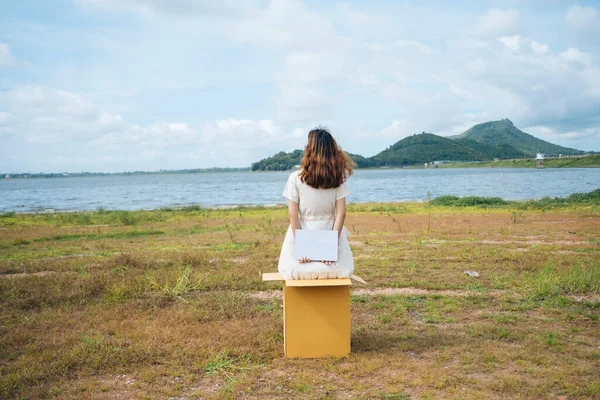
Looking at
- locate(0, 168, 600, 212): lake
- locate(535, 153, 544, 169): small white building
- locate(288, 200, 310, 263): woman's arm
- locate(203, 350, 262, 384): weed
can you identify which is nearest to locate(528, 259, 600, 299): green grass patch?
locate(288, 200, 310, 263): woman's arm

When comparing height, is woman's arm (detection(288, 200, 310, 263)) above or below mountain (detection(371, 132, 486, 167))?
below

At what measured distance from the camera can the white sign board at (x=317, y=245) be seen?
4.94m

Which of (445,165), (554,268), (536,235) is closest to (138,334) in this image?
(554,268)

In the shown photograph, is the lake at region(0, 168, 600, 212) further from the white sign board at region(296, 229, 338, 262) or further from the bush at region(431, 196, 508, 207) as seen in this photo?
the white sign board at region(296, 229, 338, 262)

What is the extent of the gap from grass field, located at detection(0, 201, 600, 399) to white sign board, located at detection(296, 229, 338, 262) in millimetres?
1122

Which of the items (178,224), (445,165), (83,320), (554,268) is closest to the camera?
(83,320)

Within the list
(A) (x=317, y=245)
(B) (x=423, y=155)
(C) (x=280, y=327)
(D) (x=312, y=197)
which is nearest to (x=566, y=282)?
(C) (x=280, y=327)

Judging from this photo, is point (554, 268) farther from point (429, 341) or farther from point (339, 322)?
point (339, 322)

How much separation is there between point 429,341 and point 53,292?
6.11 meters

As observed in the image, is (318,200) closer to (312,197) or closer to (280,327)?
(312,197)

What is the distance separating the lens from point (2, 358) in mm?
5293

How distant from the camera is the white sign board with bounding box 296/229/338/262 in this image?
4938 mm

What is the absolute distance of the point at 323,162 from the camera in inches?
191

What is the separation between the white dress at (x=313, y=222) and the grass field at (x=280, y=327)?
0.93 m
